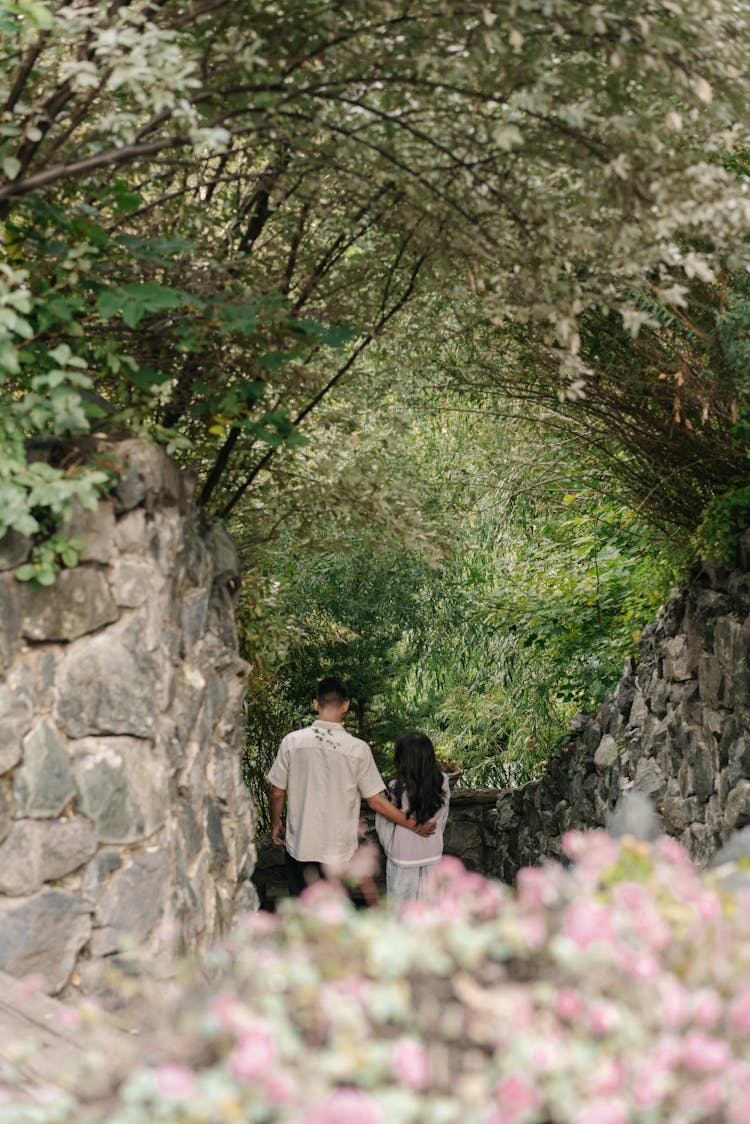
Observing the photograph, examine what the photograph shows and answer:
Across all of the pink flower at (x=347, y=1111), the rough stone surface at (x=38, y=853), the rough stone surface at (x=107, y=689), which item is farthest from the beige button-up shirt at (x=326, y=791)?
the pink flower at (x=347, y=1111)

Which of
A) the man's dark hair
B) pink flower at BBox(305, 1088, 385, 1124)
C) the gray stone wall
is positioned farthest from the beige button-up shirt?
pink flower at BBox(305, 1088, 385, 1124)

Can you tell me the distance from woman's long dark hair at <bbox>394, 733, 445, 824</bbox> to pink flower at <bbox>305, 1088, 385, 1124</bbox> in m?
3.83

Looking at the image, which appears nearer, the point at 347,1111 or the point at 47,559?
the point at 347,1111

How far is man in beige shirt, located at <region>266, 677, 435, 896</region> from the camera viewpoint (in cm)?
496

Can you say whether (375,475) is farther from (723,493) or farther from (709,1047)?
(709,1047)

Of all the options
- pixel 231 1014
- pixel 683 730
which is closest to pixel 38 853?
pixel 231 1014

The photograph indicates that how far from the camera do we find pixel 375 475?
16.0 feet

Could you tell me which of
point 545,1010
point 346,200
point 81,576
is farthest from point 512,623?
point 545,1010

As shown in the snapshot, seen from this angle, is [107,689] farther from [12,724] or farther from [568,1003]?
[568,1003]

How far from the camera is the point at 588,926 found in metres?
1.51

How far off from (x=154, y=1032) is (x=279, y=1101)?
1.13ft

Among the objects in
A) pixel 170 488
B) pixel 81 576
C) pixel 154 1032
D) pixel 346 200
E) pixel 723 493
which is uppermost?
pixel 346 200

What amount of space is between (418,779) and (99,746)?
2.26m

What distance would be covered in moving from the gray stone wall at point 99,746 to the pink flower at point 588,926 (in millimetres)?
1904
